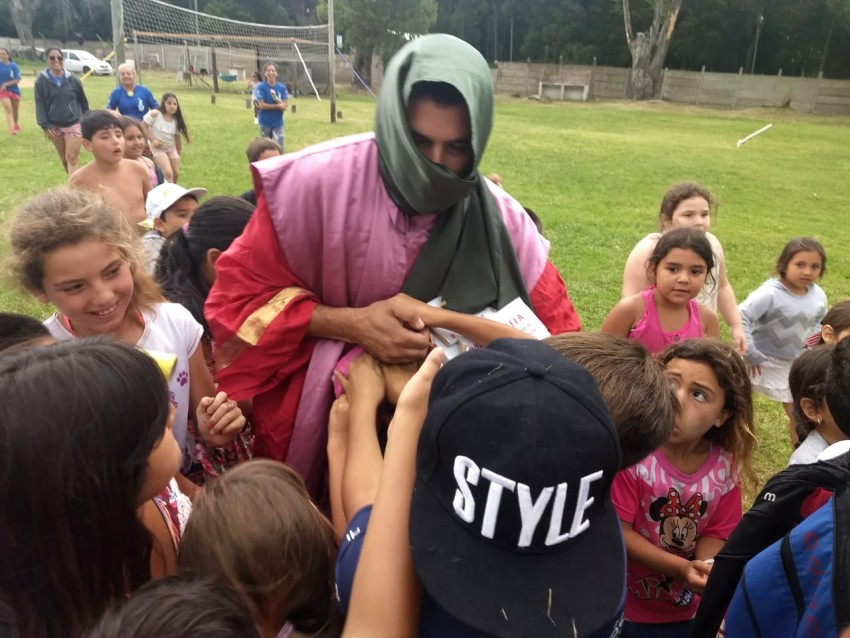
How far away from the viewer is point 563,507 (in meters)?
1.06

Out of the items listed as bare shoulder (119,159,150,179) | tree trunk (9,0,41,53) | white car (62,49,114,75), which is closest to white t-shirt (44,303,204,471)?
bare shoulder (119,159,150,179)

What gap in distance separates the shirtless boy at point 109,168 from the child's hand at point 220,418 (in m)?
3.51

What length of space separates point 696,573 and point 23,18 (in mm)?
52667

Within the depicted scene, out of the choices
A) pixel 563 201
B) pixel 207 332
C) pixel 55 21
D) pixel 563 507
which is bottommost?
pixel 563 201

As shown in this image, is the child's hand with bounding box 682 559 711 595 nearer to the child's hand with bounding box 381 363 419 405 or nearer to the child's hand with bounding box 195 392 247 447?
the child's hand with bounding box 381 363 419 405

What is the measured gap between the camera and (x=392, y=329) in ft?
4.95

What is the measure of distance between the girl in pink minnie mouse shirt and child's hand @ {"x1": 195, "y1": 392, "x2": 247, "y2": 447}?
1177mm

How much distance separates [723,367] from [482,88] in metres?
1.26

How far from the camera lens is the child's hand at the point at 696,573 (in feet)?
6.21

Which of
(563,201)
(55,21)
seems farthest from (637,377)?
(55,21)

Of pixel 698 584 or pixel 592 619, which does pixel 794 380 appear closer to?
pixel 698 584

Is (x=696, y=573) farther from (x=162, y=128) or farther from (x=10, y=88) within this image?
(x=10, y=88)

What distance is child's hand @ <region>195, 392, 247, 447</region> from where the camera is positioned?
1.75m

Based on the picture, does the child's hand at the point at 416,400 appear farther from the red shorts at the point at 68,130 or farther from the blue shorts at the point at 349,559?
the red shorts at the point at 68,130
